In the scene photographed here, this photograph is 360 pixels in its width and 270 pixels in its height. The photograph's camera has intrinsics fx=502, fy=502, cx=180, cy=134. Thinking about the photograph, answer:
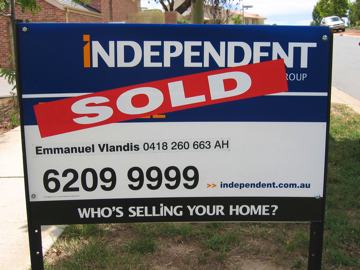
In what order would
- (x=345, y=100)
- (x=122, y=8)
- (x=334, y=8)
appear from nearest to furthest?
(x=345, y=100) < (x=122, y=8) < (x=334, y=8)

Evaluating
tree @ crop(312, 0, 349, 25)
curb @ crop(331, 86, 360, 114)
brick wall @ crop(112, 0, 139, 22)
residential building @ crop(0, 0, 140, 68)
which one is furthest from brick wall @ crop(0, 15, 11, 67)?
tree @ crop(312, 0, 349, 25)

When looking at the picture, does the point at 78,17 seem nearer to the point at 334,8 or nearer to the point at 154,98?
the point at 154,98

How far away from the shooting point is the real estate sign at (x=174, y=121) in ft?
8.04

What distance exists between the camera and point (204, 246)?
12.0ft

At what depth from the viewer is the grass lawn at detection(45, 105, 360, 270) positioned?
339cm

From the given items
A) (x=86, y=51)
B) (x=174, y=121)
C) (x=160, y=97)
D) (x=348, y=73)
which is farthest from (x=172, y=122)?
(x=348, y=73)

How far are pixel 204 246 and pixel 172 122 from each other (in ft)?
4.62

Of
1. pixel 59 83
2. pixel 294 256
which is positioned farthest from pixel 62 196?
pixel 294 256

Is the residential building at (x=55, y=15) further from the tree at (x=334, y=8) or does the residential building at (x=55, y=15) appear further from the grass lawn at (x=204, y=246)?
the tree at (x=334, y=8)

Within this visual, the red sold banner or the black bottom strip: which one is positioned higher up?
the red sold banner

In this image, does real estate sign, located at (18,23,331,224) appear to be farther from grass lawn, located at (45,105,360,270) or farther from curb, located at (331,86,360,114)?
curb, located at (331,86,360,114)

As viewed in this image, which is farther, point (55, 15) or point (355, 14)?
point (355, 14)

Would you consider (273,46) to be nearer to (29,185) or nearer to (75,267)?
(29,185)

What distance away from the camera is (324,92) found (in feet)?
8.32
